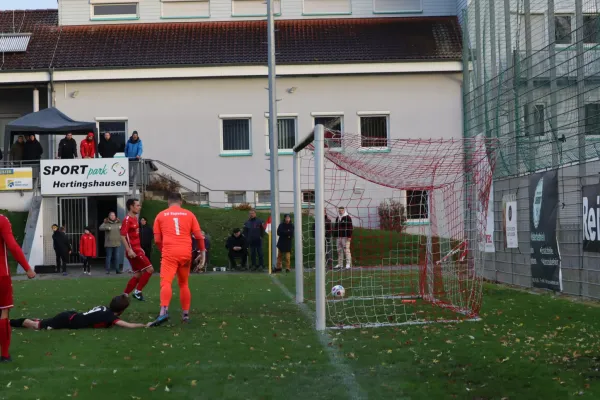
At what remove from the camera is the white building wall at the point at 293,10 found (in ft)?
128

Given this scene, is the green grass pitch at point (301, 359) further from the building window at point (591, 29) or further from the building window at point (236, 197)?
the building window at point (236, 197)

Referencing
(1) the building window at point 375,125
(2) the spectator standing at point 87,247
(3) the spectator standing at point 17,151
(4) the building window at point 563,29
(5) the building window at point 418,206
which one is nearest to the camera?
(4) the building window at point 563,29

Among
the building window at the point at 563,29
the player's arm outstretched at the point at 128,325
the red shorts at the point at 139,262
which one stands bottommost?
the player's arm outstretched at the point at 128,325

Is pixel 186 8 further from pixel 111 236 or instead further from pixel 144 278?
pixel 144 278

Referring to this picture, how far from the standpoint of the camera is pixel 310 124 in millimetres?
36469

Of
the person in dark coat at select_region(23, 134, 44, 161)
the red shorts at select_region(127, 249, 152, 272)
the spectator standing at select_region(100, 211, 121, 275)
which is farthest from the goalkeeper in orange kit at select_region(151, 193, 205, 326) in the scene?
the person in dark coat at select_region(23, 134, 44, 161)

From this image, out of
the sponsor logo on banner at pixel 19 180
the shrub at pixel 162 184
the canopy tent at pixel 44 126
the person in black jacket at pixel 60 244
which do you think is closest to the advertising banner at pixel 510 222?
the person in black jacket at pixel 60 244

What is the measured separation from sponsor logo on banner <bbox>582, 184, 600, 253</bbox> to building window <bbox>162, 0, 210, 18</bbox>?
26.9 meters

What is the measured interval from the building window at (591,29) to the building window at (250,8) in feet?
81.9

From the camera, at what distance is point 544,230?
17.1 meters

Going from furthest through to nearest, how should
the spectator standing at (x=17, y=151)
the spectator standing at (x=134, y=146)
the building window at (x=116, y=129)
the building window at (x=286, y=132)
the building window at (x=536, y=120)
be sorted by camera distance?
1. the building window at (x=286, y=132)
2. the building window at (x=116, y=129)
3. the spectator standing at (x=134, y=146)
4. the spectator standing at (x=17, y=151)
5. the building window at (x=536, y=120)

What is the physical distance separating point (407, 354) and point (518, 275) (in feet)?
34.3

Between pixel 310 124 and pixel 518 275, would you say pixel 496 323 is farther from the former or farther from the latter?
pixel 310 124

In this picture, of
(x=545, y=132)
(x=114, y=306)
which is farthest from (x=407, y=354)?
(x=545, y=132)
